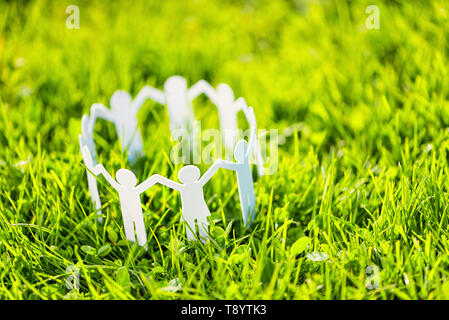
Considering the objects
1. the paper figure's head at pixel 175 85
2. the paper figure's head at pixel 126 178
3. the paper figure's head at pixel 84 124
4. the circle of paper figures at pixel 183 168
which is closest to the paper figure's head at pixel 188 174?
the circle of paper figures at pixel 183 168

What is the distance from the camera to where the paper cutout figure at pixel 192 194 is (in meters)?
1.15

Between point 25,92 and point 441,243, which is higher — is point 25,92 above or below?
above

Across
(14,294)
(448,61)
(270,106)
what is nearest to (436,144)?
(448,61)

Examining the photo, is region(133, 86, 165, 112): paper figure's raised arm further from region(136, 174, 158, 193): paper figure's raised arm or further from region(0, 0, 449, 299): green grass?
region(136, 174, 158, 193): paper figure's raised arm

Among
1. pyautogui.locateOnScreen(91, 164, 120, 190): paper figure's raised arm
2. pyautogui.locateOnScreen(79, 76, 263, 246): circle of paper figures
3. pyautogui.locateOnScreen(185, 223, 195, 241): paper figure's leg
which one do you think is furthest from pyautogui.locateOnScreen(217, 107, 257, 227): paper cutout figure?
pyautogui.locateOnScreen(91, 164, 120, 190): paper figure's raised arm

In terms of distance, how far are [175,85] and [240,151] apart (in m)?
0.55

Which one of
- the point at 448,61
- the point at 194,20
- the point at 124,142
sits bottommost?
the point at 124,142

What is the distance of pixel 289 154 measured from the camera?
68.4 inches

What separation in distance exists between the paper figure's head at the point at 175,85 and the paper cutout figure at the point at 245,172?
410 millimetres

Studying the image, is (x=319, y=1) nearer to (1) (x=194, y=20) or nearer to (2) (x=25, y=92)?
(1) (x=194, y=20)

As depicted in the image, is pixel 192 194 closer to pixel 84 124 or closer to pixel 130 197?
pixel 130 197

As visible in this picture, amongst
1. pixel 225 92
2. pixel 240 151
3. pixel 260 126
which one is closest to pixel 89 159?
pixel 240 151

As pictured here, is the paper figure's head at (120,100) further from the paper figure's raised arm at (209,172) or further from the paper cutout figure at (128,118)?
the paper figure's raised arm at (209,172)
